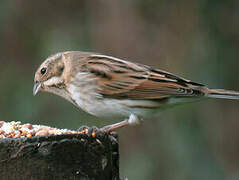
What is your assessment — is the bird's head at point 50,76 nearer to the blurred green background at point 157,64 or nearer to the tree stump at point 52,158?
the tree stump at point 52,158

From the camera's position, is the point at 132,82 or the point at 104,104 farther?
the point at 132,82

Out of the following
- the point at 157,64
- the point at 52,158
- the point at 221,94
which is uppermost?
the point at 157,64

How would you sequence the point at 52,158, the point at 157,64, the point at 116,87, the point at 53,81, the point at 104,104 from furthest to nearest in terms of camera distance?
the point at 157,64, the point at 53,81, the point at 116,87, the point at 104,104, the point at 52,158

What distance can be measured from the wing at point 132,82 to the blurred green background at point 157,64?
100.0 inches

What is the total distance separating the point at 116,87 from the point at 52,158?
2.48 meters

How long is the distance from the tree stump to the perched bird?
2.00 metres

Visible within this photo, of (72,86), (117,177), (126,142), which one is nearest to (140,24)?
(126,142)

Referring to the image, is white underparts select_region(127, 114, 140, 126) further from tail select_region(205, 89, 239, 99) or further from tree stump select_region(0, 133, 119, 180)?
tree stump select_region(0, 133, 119, 180)

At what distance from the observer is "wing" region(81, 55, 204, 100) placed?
601cm

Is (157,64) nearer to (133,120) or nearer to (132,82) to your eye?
(132,82)

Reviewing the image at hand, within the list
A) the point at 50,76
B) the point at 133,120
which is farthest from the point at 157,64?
the point at 133,120

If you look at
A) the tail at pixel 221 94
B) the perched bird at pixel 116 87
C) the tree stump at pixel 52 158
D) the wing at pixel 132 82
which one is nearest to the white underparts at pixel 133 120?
the perched bird at pixel 116 87

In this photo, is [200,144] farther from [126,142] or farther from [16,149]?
[16,149]

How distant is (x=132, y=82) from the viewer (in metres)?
6.15
